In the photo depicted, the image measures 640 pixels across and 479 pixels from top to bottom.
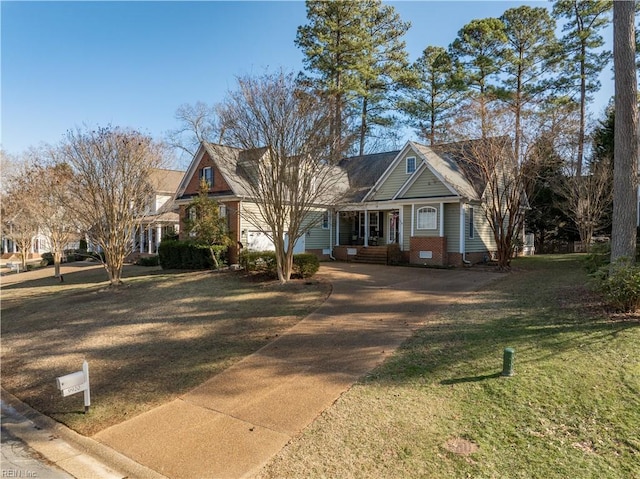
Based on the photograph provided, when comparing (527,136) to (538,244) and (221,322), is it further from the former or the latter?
(538,244)

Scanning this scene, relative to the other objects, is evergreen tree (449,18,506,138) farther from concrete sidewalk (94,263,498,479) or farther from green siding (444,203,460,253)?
concrete sidewalk (94,263,498,479)

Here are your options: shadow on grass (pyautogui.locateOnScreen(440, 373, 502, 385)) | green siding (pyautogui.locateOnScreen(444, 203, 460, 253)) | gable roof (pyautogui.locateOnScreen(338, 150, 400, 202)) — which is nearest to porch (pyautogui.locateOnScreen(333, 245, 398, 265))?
gable roof (pyautogui.locateOnScreen(338, 150, 400, 202))

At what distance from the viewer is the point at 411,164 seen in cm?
2128

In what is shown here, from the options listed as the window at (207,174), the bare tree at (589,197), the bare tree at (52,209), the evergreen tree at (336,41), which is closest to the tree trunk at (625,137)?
the bare tree at (589,197)

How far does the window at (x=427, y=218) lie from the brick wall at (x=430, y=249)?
0.56 meters

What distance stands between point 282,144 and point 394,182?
10776mm

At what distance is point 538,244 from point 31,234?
36166 millimetres

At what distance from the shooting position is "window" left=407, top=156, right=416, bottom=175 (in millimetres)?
21141

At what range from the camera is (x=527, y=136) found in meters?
15.8

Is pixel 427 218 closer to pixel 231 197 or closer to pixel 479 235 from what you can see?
pixel 479 235

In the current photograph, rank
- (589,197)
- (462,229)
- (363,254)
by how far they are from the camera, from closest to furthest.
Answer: (462,229) < (363,254) < (589,197)

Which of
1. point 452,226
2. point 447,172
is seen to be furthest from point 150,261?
point 447,172

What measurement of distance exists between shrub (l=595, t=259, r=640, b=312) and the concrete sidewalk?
11.2 feet

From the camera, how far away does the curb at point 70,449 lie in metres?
4.33
